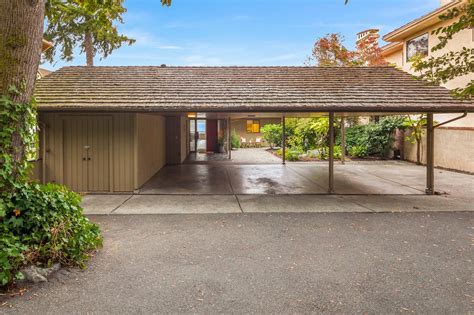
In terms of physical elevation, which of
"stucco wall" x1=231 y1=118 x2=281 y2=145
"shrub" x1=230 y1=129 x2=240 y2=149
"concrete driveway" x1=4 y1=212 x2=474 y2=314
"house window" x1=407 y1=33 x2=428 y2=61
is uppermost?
"house window" x1=407 y1=33 x2=428 y2=61

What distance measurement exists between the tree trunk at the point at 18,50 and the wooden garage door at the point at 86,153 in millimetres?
Answer: 5095

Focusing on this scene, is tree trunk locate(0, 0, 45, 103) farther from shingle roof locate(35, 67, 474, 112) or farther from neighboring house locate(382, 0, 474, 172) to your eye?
neighboring house locate(382, 0, 474, 172)

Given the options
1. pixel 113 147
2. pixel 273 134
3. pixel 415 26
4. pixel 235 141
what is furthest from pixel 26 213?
pixel 273 134

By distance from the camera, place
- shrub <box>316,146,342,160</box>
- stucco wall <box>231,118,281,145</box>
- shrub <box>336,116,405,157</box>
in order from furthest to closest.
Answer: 1. stucco wall <box>231,118,281,145</box>
2. shrub <box>316,146,342,160</box>
3. shrub <box>336,116,405,157</box>

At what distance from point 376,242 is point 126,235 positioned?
4044mm

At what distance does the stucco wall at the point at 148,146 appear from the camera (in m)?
9.49

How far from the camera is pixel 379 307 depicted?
10.7ft

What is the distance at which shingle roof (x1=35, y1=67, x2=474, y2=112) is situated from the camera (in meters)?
8.51

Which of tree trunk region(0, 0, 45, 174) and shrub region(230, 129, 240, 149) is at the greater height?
tree trunk region(0, 0, 45, 174)

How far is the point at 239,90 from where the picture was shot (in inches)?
385

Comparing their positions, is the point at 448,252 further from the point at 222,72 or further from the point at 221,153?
the point at 221,153

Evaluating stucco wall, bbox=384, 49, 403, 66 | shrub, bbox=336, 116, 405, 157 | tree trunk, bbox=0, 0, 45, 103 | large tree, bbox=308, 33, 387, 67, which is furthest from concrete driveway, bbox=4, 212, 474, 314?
large tree, bbox=308, 33, 387, 67

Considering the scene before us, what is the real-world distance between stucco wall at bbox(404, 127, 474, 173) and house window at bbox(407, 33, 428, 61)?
430 centimetres

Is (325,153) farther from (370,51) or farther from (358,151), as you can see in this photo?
(370,51)
